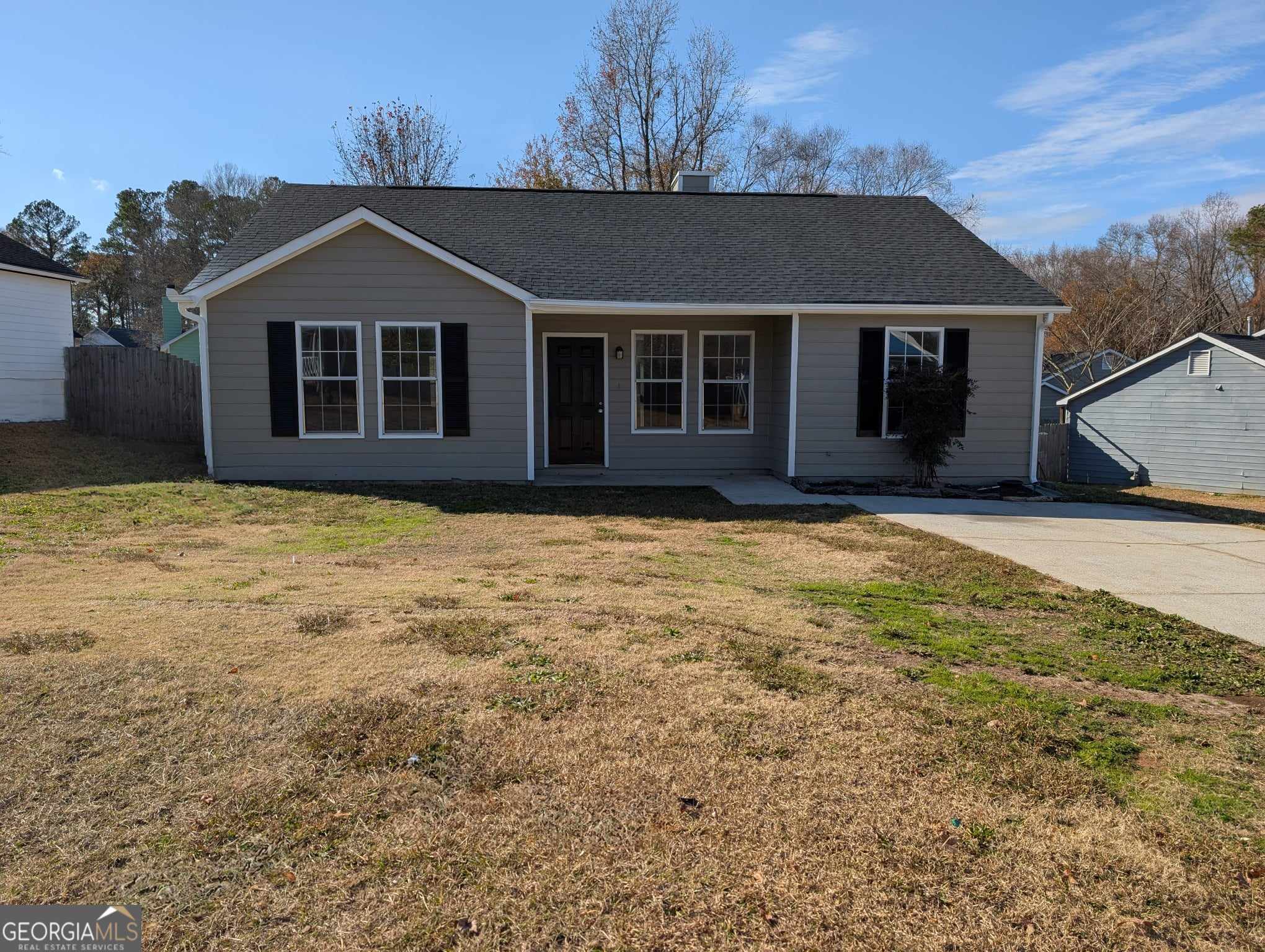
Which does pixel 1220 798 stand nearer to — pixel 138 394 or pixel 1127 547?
pixel 1127 547

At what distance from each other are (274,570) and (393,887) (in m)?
4.66

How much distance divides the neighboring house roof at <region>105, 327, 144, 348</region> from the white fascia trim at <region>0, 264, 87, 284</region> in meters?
21.5

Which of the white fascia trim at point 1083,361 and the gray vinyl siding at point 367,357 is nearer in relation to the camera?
the gray vinyl siding at point 367,357

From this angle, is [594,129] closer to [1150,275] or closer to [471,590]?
[1150,275]

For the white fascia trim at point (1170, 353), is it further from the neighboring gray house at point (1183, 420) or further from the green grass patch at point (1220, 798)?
the green grass patch at point (1220, 798)

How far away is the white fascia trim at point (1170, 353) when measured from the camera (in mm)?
18688

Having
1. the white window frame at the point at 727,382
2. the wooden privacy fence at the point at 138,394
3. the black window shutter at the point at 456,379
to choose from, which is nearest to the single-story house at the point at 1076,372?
the white window frame at the point at 727,382

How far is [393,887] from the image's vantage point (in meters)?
2.73

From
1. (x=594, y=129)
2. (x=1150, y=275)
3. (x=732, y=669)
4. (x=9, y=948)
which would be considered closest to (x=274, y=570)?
(x=732, y=669)

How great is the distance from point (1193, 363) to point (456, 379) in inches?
677

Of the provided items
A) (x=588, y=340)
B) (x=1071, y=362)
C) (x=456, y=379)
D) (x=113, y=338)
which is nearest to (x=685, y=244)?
(x=588, y=340)

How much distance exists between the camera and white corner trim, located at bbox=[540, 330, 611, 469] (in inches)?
532

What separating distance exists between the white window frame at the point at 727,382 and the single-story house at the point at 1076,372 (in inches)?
692

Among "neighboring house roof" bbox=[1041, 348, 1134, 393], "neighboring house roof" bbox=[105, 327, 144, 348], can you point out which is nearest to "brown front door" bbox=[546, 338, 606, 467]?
"neighboring house roof" bbox=[1041, 348, 1134, 393]
